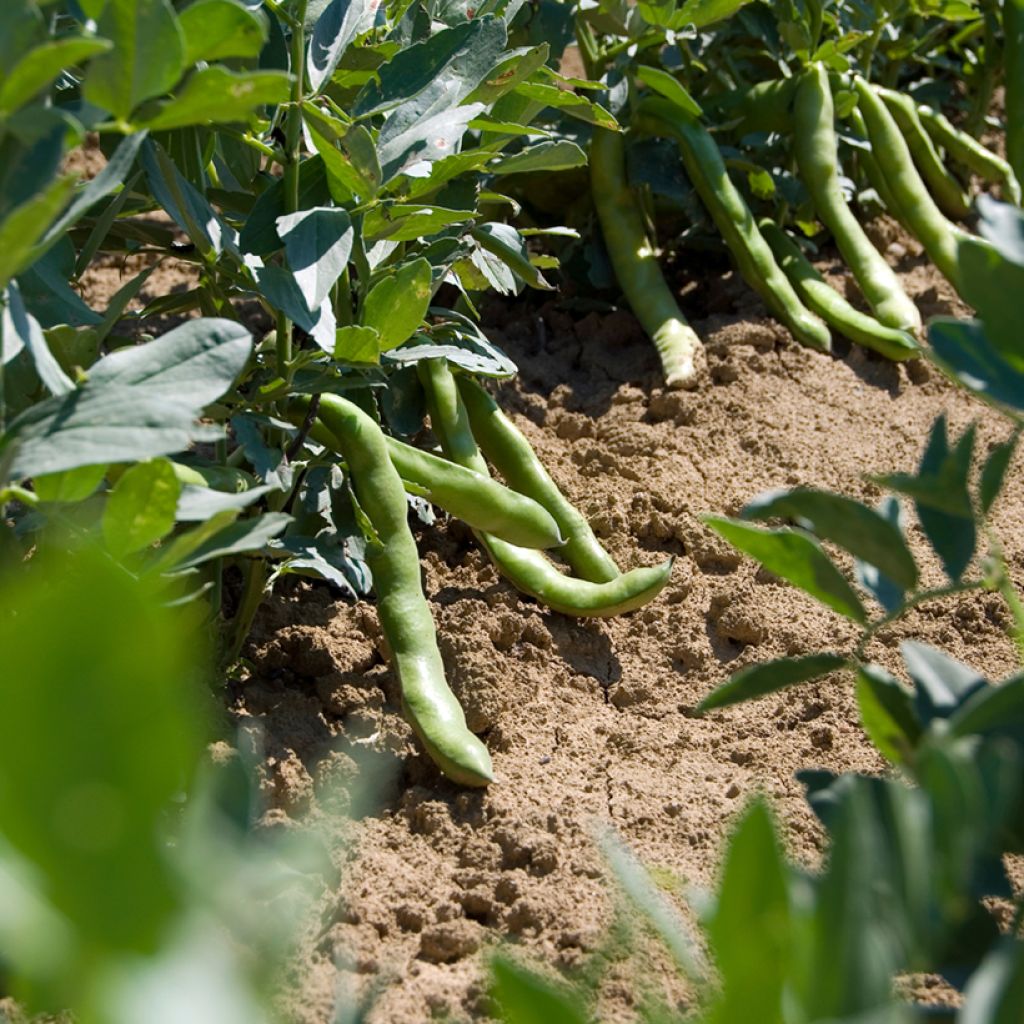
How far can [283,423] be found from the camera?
4.62 feet

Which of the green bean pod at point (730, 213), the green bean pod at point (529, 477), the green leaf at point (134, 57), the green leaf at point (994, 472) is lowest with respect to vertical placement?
the green bean pod at point (529, 477)

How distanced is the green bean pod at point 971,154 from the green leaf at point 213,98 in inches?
93.7

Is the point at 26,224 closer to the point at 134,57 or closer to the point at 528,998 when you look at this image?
the point at 134,57

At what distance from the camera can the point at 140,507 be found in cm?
95

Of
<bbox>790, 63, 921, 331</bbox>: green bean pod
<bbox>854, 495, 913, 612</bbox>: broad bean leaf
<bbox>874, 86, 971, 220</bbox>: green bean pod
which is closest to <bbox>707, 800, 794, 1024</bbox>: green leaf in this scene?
<bbox>854, 495, 913, 612</bbox>: broad bean leaf

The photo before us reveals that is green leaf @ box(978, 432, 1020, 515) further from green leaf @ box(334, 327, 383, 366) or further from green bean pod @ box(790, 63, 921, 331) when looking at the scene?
green bean pod @ box(790, 63, 921, 331)

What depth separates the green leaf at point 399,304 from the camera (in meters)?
1.41

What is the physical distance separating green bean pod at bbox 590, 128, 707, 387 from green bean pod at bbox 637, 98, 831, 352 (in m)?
0.10

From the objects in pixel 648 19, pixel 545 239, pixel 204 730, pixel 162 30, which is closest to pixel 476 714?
pixel 204 730

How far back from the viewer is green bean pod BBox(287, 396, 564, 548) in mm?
1646

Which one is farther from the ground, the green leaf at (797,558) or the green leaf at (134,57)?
the green leaf at (134,57)

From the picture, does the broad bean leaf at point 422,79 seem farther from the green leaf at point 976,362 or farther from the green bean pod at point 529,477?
the green leaf at point 976,362

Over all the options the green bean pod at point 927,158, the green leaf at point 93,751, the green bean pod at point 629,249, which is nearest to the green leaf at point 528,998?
the green leaf at point 93,751

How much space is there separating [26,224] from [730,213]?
1.85 metres
